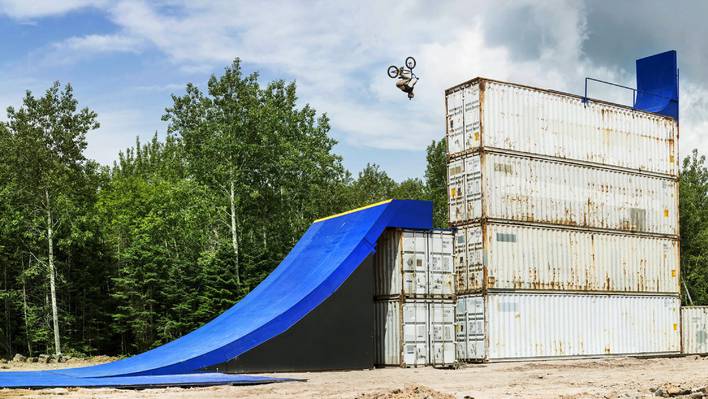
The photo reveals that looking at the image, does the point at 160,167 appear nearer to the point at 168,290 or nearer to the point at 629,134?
the point at 168,290

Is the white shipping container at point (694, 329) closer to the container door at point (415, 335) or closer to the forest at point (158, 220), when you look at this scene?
the container door at point (415, 335)

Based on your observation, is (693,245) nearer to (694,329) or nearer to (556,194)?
(694,329)

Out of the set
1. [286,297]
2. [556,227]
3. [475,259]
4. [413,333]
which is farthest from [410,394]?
[556,227]

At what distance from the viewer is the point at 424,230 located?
29797mm

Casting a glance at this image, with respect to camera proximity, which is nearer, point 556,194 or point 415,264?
point 415,264

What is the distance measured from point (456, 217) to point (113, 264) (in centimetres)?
3170

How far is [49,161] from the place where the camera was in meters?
46.9

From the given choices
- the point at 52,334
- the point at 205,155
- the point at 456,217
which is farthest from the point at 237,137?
the point at 456,217

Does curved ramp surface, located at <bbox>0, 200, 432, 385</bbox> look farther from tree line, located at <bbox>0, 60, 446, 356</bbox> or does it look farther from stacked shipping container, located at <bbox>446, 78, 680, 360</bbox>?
tree line, located at <bbox>0, 60, 446, 356</bbox>

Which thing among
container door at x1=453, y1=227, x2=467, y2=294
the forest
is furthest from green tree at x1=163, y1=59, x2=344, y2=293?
container door at x1=453, y1=227, x2=467, y2=294

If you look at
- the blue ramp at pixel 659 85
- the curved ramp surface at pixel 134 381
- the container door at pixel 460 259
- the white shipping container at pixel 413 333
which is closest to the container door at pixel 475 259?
the container door at pixel 460 259

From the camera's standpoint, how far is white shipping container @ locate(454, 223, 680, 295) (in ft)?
100

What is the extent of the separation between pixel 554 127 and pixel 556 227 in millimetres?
3953

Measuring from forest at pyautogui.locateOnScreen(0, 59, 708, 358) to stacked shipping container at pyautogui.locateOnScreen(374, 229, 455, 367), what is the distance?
22076 mm
